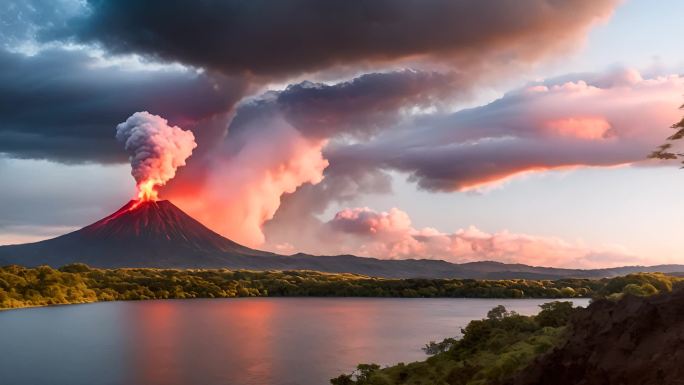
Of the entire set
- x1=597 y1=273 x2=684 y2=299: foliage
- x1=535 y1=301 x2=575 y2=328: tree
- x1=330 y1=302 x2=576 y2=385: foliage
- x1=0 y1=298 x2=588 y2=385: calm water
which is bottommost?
x1=0 y1=298 x2=588 y2=385: calm water

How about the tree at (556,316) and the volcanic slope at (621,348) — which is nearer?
the volcanic slope at (621,348)

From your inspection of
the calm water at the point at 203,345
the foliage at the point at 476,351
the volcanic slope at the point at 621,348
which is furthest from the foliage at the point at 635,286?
the volcanic slope at the point at 621,348

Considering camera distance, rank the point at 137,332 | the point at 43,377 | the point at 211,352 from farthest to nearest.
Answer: the point at 137,332, the point at 211,352, the point at 43,377

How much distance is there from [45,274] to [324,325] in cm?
10153

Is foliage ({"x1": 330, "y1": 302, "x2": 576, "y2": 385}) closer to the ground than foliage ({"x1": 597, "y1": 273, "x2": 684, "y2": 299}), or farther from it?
closer to the ground

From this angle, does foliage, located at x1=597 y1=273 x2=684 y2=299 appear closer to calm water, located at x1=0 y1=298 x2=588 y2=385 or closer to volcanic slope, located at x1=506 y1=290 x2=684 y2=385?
calm water, located at x1=0 y1=298 x2=588 y2=385

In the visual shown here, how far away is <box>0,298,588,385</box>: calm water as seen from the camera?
63312 millimetres

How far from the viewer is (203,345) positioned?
88562mm

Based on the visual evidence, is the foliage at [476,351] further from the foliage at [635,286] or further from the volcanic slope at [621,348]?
the foliage at [635,286]

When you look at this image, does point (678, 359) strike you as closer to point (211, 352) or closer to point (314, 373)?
point (314, 373)

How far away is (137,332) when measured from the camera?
10588cm

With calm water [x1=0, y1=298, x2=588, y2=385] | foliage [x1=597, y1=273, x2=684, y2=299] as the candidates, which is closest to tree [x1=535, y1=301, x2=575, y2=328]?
foliage [x1=597, y1=273, x2=684, y2=299]

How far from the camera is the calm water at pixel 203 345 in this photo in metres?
63.3

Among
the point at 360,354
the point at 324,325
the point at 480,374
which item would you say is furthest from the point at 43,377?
the point at 324,325
